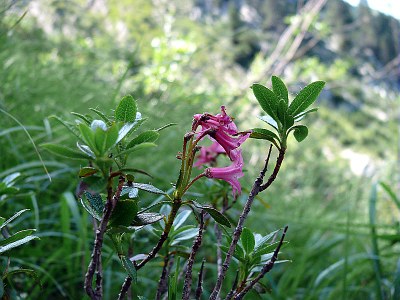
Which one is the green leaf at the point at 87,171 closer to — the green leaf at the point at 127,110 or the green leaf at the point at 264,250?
the green leaf at the point at 127,110

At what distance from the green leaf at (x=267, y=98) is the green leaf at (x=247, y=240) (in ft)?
0.51

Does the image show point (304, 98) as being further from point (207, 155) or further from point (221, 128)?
point (207, 155)

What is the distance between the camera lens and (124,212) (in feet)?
1.62

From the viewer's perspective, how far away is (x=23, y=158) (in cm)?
153

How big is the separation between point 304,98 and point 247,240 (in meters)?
0.20

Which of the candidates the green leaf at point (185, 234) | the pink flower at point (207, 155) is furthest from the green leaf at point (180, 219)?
the pink flower at point (207, 155)

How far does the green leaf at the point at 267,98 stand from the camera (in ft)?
1.79

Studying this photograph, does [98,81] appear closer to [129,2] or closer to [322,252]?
[322,252]

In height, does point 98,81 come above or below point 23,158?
above

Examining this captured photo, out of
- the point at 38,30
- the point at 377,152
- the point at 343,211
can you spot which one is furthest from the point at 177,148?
the point at 377,152

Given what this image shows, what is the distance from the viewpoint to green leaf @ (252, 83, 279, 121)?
0.54 metres

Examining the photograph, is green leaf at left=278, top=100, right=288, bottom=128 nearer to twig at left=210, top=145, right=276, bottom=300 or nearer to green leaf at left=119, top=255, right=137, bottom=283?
twig at left=210, top=145, right=276, bottom=300

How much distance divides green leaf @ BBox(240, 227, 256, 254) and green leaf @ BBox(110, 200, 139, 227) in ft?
0.59

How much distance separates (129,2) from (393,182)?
3.60 metres
